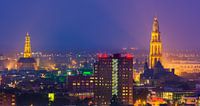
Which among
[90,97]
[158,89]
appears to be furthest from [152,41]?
[90,97]

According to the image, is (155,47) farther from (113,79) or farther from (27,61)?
(113,79)

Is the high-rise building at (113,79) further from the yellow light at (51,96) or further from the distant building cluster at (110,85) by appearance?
the yellow light at (51,96)

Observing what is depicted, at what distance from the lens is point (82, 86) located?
7469cm

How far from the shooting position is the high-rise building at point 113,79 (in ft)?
211

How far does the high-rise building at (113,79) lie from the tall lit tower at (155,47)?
27.1m

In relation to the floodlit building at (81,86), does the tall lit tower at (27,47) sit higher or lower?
higher

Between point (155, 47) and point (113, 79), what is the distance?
31.2 meters

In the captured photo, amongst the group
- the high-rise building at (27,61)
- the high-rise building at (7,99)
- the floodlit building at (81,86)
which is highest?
the high-rise building at (27,61)

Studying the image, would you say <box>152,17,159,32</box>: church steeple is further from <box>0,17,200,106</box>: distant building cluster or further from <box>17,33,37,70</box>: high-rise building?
<box>17,33,37,70</box>: high-rise building

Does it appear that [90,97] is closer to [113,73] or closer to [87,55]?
[113,73]

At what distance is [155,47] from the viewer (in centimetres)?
9588

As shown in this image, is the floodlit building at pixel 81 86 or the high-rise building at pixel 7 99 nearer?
the high-rise building at pixel 7 99

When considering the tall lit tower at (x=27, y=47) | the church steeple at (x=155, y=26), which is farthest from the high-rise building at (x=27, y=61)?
the church steeple at (x=155, y=26)

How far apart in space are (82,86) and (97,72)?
812cm
